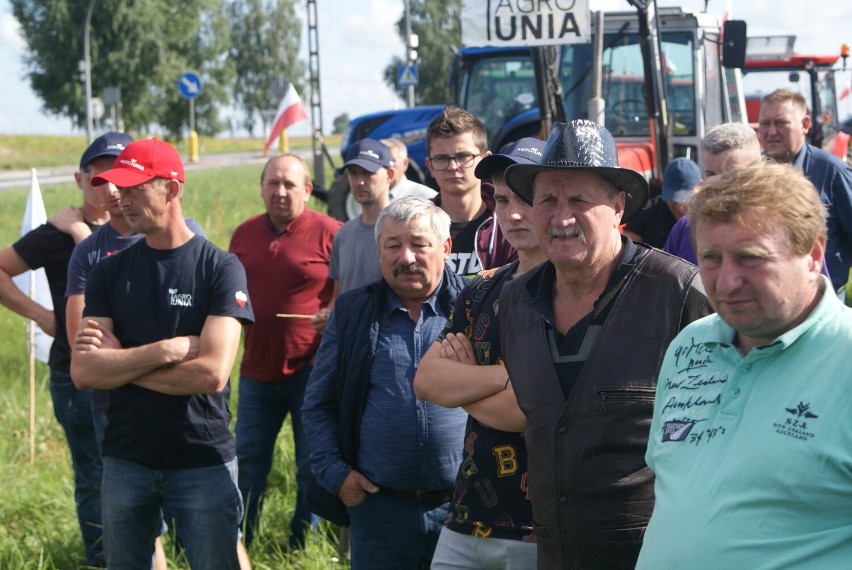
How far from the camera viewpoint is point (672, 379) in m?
2.61

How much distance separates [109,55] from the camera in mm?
53688

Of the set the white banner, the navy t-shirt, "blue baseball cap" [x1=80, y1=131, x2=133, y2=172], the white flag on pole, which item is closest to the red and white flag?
the white flag on pole

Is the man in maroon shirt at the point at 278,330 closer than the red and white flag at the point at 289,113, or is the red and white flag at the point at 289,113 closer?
the man in maroon shirt at the point at 278,330

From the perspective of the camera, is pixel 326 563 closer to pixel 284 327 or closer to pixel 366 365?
pixel 284 327

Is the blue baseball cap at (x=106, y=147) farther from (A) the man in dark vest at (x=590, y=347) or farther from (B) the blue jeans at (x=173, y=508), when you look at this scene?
(A) the man in dark vest at (x=590, y=347)

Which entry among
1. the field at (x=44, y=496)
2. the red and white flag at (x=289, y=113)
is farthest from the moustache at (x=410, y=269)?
the red and white flag at (x=289, y=113)

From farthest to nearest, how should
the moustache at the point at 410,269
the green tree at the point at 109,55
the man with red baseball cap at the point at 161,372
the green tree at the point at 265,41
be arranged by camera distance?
the green tree at the point at 265,41 < the green tree at the point at 109,55 < the man with red baseball cap at the point at 161,372 < the moustache at the point at 410,269

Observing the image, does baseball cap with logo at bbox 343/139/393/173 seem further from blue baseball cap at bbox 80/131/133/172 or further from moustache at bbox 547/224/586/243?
moustache at bbox 547/224/586/243

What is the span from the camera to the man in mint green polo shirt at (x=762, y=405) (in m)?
2.20

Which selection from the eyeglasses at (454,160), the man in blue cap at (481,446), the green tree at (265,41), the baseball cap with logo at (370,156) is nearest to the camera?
the man in blue cap at (481,446)

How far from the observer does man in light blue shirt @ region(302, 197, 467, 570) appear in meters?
3.96

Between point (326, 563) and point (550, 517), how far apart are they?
2.65 metres

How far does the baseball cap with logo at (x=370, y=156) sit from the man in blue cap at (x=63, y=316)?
1.32m

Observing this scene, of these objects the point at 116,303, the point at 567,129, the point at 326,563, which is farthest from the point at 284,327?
the point at 567,129
